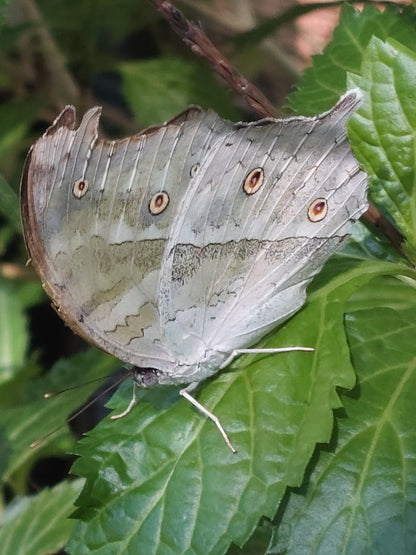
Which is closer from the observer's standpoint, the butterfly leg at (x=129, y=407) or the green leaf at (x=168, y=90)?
the butterfly leg at (x=129, y=407)

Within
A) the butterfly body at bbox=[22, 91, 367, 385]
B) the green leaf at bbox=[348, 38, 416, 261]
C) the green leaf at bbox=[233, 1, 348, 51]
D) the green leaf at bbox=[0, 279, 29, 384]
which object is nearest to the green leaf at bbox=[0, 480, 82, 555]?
the green leaf at bbox=[0, 279, 29, 384]

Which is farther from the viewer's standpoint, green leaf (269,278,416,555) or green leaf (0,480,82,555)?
green leaf (0,480,82,555)

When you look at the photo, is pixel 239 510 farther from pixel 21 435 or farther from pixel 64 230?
pixel 21 435

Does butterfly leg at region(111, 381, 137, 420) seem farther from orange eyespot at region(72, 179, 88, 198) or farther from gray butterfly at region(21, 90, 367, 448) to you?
orange eyespot at region(72, 179, 88, 198)

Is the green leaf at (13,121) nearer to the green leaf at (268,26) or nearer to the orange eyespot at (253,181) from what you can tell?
the green leaf at (268,26)

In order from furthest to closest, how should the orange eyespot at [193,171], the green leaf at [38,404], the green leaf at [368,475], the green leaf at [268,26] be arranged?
the green leaf at [268,26] → the green leaf at [38,404] → the orange eyespot at [193,171] → the green leaf at [368,475]

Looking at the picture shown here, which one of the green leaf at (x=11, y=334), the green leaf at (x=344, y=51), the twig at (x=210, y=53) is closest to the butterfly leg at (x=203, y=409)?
the twig at (x=210, y=53)
